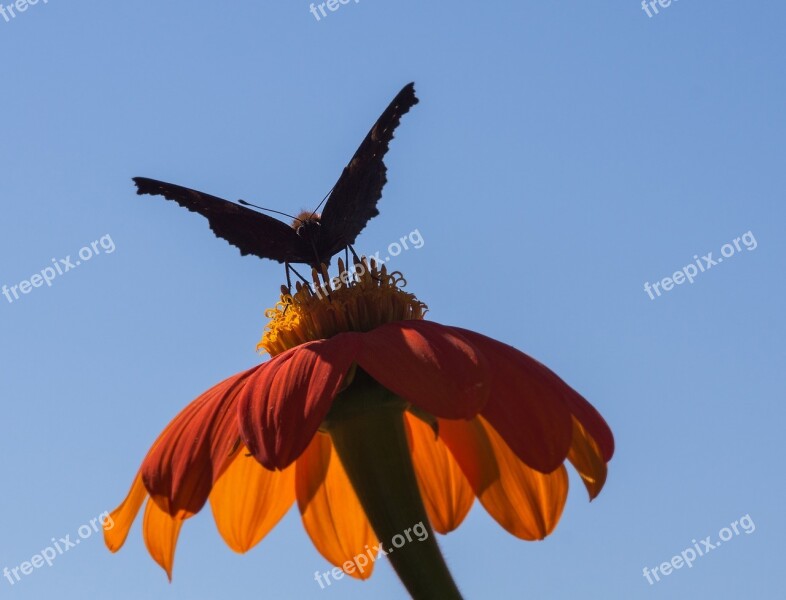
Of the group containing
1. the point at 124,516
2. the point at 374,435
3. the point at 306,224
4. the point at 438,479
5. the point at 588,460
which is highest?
the point at 306,224

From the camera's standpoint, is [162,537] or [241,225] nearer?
[162,537]

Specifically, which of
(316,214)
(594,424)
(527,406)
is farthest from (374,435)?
(316,214)

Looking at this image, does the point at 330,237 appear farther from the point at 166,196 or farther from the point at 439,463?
the point at 439,463

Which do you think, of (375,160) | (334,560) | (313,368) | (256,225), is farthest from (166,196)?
(334,560)

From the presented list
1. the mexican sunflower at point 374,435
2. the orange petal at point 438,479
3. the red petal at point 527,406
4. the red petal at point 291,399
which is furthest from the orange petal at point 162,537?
the red petal at point 527,406

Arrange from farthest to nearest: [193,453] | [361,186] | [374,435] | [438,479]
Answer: [438,479], [361,186], [374,435], [193,453]

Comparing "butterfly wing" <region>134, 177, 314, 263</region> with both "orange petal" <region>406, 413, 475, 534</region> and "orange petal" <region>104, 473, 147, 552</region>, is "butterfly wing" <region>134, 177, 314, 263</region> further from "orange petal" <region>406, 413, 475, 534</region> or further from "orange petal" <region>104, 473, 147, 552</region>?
"orange petal" <region>104, 473, 147, 552</region>

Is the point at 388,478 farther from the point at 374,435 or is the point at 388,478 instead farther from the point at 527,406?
the point at 527,406
